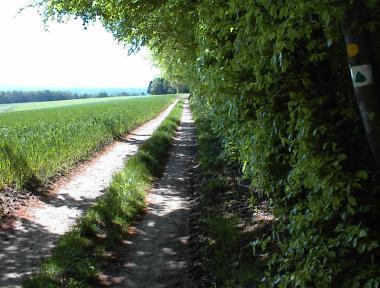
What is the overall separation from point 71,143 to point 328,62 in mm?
11886

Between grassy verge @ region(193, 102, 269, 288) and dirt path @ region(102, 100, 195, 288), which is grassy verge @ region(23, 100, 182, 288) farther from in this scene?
grassy verge @ region(193, 102, 269, 288)

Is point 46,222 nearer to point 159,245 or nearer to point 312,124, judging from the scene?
point 159,245

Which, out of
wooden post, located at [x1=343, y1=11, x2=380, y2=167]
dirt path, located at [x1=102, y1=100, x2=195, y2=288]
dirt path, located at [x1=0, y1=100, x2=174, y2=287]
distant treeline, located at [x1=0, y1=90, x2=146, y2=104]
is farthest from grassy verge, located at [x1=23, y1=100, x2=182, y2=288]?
distant treeline, located at [x1=0, y1=90, x2=146, y2=104]

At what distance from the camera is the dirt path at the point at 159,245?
5.57 m

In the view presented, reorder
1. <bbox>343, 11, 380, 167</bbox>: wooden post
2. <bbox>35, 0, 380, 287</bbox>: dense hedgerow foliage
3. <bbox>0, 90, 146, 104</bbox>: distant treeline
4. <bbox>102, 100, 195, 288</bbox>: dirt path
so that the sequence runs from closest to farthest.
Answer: <bbox>343, 11, 380, 167</bbox>: wooden post → <bbox>35, 0, 380, 287</bbox>: dense hedgerow foliage → <bbox>102, 100, 195, 288</bbox>: dirt path → <bbox>0, 90, 146, 104</bbox>: distant treeline

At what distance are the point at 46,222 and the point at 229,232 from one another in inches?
143

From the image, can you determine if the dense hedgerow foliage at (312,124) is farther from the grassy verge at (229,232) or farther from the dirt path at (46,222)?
the dirt path at (46,222)

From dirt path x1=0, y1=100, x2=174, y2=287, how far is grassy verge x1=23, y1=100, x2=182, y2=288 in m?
0.34

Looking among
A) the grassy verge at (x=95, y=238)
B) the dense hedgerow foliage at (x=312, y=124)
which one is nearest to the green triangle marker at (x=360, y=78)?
the dense hedgerow foliage at (x=312, y=124)

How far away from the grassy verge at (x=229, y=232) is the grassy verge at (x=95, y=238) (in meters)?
1.40

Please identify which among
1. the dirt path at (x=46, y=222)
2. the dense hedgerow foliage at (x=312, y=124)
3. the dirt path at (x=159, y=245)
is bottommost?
the dirt path at (x=159, y=245)

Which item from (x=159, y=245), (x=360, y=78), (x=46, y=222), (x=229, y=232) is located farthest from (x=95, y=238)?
(x=360, y=78)

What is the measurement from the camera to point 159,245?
22.1 ft

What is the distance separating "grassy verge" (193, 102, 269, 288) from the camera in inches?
194
